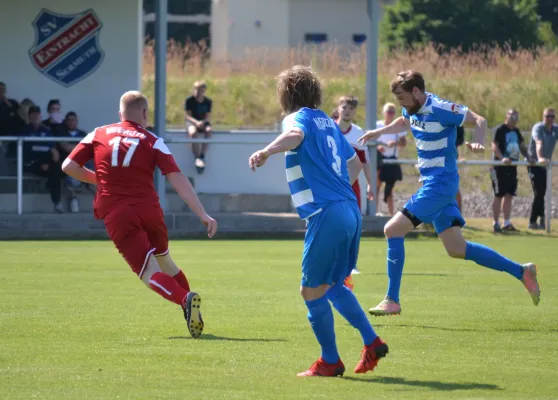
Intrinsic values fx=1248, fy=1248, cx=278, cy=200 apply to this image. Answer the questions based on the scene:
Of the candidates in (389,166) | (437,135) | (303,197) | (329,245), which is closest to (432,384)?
(329,245)

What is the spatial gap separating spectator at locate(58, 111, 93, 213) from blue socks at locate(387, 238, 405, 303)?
1007 cm

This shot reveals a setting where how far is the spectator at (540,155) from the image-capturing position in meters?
21.0

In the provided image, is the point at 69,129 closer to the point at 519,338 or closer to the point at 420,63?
the point at 519,338

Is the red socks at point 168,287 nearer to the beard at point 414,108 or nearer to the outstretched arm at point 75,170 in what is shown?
the outstretched arm at point 75,170

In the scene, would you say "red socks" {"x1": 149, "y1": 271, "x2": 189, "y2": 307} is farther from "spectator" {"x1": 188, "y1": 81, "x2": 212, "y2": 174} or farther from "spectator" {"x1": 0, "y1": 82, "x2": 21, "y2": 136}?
"spectator" {"x1": 188, "y1": 81, "x2": 212, "y2": 174}

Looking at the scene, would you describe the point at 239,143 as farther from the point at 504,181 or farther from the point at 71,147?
the point at 504,181

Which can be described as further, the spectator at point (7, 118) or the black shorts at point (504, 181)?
the black shorts at point (504, 181)

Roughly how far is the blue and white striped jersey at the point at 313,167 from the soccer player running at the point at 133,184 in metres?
1.55

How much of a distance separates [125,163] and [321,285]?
220 cm

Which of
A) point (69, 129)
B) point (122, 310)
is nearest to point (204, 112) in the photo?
point (69, 129)

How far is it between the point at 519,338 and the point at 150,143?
9.85 ft

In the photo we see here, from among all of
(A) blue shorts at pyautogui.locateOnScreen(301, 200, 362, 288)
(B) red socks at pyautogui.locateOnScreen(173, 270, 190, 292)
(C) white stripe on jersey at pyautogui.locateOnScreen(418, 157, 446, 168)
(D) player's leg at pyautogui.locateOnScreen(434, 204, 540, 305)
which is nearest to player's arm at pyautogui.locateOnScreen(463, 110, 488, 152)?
(C) white stripe on jersey at pyautogui.locateOnScreen(418, 157, 446, 168)

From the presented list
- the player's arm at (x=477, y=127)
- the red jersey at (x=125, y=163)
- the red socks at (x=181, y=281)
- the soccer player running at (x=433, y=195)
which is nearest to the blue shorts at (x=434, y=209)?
the soccer player running at (x=433, y=195)

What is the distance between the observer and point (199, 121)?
2136 centimetres
